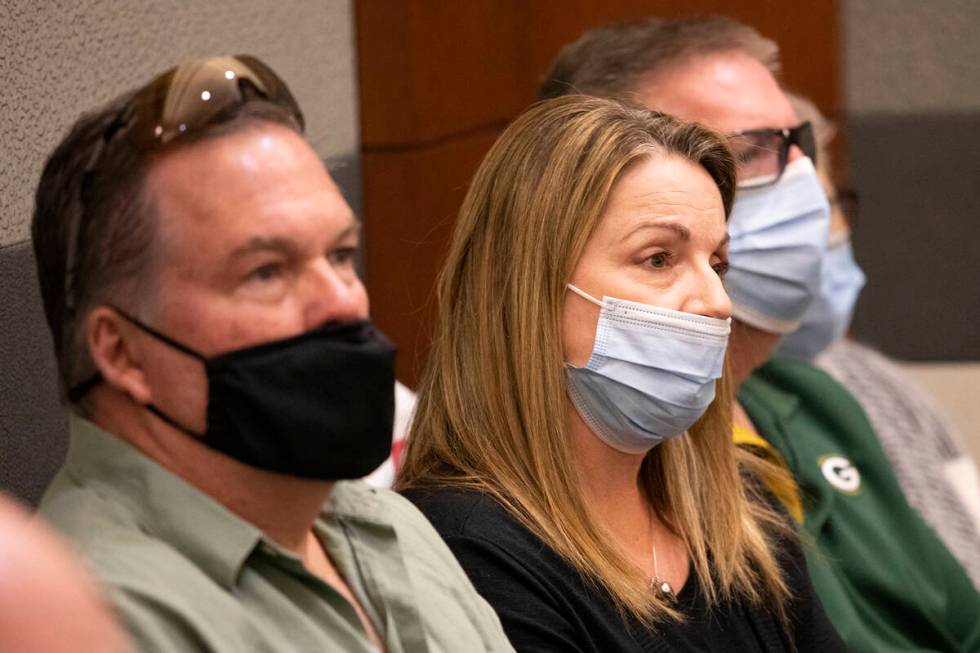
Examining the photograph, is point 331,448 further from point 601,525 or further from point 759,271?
point 759,271

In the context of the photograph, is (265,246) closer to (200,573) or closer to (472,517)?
(200,573)

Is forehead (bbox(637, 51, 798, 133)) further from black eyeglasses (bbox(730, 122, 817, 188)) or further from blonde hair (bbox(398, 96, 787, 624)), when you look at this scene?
blonde hair (bbox(398, 96, 787, 624))

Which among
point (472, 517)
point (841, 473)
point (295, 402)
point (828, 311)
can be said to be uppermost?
point (295, 402)

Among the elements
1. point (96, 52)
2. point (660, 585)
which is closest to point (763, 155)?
point (660, 585)

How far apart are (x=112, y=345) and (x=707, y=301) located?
2.68 ft

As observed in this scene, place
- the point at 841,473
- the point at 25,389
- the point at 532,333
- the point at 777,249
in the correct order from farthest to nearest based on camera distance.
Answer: the point at 841,473 < the point at 777,249 < the point at 532,333 < the point at 25,389

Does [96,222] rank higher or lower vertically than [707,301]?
higher

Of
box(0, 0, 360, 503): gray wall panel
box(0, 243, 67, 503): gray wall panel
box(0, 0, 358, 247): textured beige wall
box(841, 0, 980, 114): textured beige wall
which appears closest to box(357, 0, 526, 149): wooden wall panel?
box(0, 0, 358, 247): textured beige wall

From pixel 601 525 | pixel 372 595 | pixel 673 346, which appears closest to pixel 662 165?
pixel 673 346

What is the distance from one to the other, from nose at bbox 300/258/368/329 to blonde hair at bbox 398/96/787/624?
538 millimetres

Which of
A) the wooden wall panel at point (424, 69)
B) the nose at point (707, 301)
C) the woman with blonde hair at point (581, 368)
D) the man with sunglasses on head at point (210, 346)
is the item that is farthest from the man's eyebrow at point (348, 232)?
the wooden wall panel at point (424, 69)

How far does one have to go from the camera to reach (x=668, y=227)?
5.85ft

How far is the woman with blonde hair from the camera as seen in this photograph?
1.71 m

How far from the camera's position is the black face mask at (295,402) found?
1.19 meters
